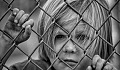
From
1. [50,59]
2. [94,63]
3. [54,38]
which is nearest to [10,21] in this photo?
[94,63]

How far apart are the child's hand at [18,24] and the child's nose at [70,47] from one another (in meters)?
0.31

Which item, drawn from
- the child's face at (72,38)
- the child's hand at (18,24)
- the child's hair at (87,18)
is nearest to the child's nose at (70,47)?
the child's face at (72,38)

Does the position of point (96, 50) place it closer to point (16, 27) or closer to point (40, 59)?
point (40, 59)

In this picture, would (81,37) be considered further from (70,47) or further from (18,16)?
(18,16)

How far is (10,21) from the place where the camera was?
110 cm

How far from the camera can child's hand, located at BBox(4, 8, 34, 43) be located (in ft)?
3.41

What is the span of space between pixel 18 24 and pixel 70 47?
377 mm

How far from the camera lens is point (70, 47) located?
1358 millimetres

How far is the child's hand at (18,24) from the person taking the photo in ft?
3.41

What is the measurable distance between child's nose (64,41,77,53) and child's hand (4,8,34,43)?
0.31m

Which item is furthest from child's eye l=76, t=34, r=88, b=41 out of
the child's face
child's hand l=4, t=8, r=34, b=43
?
child's hand l=4, t=8, r=34, b=43

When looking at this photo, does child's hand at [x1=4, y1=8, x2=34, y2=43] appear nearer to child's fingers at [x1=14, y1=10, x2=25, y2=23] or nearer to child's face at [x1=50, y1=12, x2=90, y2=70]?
child's fingers at [x1=14, y1=10, x2=25, y2=23]

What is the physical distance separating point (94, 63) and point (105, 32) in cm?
48

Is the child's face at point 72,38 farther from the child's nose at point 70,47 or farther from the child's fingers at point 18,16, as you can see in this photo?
the child's fingers at point 18,16
